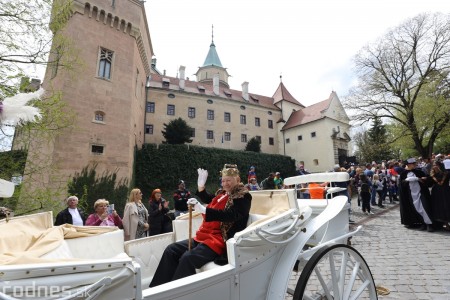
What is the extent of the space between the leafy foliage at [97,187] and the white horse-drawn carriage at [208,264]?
1372cm

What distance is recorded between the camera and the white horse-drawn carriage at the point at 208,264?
122 cm

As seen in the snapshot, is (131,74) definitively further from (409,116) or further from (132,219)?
(409,116)

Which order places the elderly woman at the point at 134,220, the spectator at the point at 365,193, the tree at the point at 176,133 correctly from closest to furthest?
1. the elderly woman at the point at 134,220
2. the spectator at the point at 365,193
3. the tree at the point at 176,133

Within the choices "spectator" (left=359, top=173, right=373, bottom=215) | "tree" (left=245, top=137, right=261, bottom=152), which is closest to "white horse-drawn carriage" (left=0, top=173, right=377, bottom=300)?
"spectator" (left=359, top=173, right=373, bottom=215)

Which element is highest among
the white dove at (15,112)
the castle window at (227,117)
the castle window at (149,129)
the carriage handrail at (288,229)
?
the castle window at (227,117)

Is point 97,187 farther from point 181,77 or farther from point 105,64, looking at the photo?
point 181,77

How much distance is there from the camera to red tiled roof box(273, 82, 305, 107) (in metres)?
38.7

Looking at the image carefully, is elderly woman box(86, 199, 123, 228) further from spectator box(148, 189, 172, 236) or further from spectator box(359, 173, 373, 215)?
spectator box(359, 173, 373, 215)

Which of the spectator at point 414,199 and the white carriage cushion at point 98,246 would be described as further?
the spectator at point 414,199

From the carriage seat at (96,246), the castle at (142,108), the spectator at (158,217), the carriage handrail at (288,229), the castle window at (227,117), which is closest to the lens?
the carriage handrail at (288,229)

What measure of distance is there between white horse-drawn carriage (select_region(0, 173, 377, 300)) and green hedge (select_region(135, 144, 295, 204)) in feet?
61.7

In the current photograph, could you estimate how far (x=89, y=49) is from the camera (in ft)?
52.2

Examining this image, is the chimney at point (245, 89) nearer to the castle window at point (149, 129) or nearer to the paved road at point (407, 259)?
the castle window at point (149, 129)

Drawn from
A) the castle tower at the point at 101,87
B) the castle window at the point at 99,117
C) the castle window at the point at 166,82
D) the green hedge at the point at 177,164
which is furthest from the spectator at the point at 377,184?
A: the castle window at the point at 166,82
